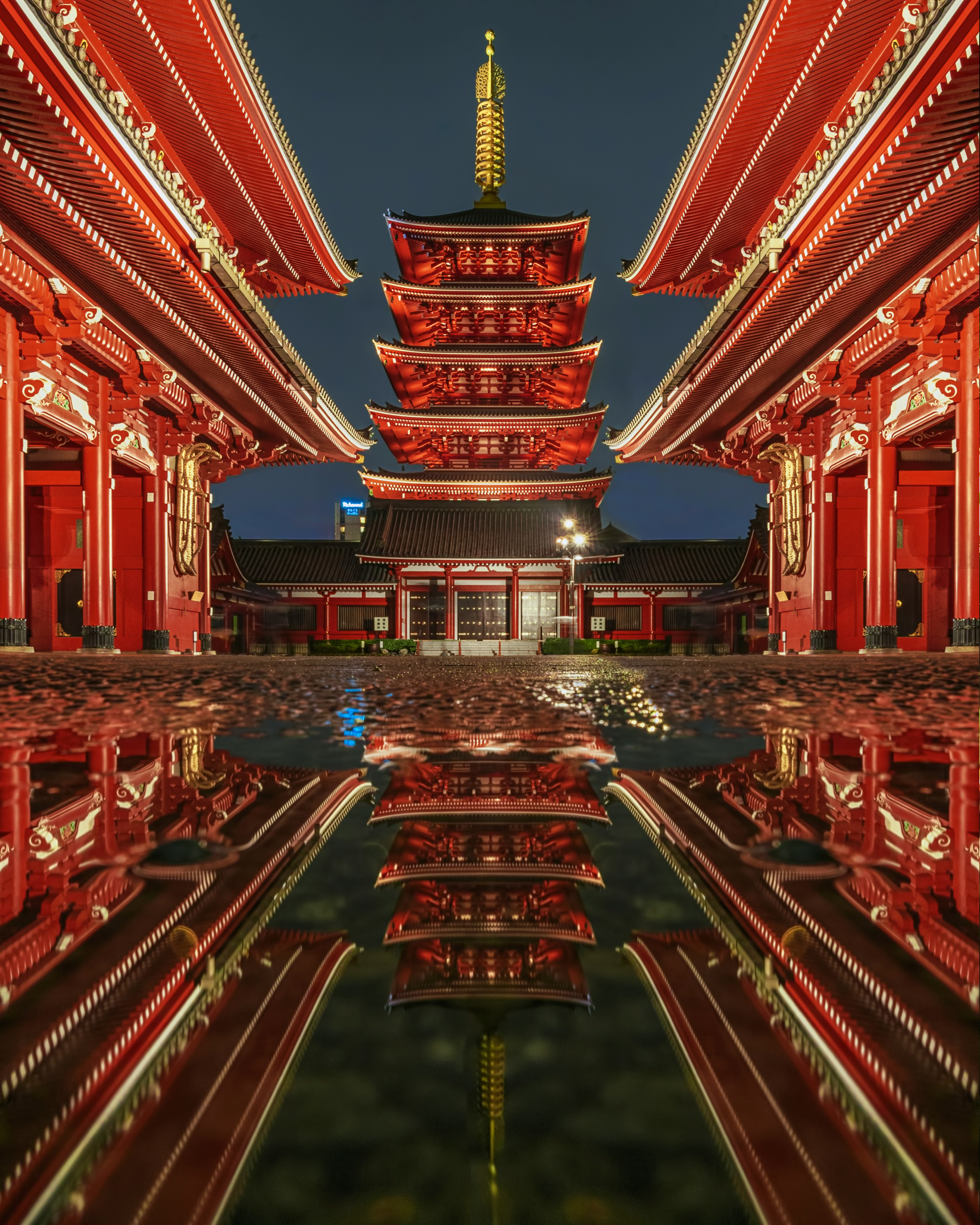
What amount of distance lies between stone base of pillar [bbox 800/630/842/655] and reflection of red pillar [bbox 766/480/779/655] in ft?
7.42

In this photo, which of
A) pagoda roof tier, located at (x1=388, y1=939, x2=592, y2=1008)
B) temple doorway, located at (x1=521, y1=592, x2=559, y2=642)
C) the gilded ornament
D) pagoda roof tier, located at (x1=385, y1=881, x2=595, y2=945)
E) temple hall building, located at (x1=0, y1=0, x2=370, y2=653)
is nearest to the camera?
pagoda roof tier, located at (x1=388, y1=939, x2=592, y2=1008)

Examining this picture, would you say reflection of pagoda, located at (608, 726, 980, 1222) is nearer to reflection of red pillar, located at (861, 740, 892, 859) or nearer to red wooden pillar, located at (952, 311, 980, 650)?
reflection of red pillar, located at (861, 740, 892, 859)

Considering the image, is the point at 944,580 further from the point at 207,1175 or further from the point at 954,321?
the point at 207,1175

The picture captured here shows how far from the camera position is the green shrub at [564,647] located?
19.0m

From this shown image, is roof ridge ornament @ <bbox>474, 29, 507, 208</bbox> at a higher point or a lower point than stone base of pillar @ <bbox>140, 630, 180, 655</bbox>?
higher

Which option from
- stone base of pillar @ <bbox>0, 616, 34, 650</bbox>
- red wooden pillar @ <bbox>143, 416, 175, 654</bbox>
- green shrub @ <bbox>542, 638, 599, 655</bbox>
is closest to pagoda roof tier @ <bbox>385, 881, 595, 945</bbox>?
stone base of pillar @ <bbox>0, 616, 34, 650</bbox>

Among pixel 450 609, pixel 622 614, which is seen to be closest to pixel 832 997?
pixel 450 609

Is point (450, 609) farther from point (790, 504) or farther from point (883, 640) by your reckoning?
point (883, 640)

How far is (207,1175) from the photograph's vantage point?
37 cm

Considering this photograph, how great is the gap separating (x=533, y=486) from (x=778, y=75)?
11931 mm

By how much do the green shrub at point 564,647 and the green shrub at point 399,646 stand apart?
383 centimetres

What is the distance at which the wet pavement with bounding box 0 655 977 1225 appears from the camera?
1.19 feet

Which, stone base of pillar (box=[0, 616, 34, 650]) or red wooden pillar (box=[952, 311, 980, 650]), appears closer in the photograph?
stone base of pillar (box=[0, 616, 34, 650])

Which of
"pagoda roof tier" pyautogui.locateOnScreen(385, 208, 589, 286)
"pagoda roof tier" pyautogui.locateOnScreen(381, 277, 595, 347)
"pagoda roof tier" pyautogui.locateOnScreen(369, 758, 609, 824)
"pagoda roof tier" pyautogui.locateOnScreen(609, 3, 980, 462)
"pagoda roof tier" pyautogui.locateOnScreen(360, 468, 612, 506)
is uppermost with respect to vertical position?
"pagoda roof tier" pyautogui.locateOnScreen(385, 208, 589, 286)
